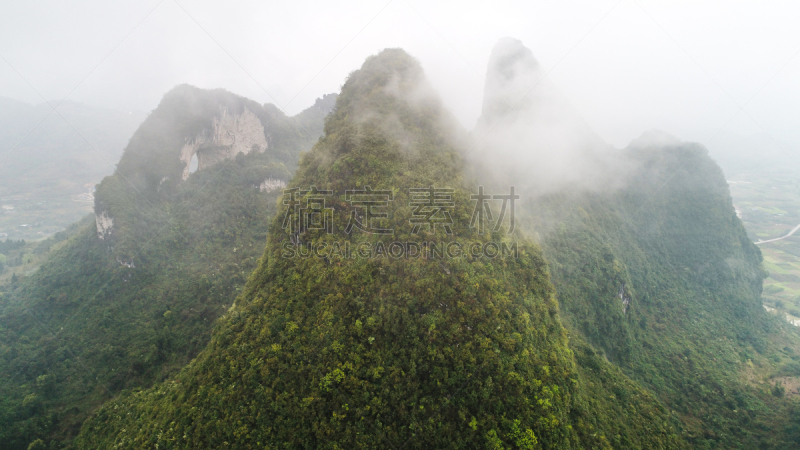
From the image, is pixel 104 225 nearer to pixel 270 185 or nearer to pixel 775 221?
pixel 270 185

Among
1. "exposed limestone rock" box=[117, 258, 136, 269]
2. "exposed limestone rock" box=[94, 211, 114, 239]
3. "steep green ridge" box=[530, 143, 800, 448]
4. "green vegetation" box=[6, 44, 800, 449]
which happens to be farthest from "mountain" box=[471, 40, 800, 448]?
"exposed limestone rock" box=[94, 211, 114, 239]

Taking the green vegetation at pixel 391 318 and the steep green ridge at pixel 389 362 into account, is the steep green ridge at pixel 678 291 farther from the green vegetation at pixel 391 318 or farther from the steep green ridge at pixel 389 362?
the steep green ridge at pixel 389 362

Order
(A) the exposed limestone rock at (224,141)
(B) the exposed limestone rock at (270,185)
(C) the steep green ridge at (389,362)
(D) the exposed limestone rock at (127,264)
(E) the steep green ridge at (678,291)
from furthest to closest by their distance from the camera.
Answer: (B) the exposed limestone rock at (270,185)
(A) the exposed limestone rock at (224,141)
(D) the exposed limestone rock at (127,264)
(E) the steep green ridge at (678,291)
(C) the steep green ridge at (389,362)

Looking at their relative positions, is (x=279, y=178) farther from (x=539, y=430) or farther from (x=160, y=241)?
(x=539, y=430)

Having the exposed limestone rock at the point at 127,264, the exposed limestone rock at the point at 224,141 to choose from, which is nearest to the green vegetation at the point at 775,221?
the exposed limestone rock at the point at 127,264

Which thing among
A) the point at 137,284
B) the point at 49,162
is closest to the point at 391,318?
the point at 137,284

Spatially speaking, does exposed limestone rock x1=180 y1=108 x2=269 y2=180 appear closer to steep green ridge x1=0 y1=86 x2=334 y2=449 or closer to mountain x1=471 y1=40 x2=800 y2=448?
steep green ridge x1=0 y1=86 x2=334 y2=449
